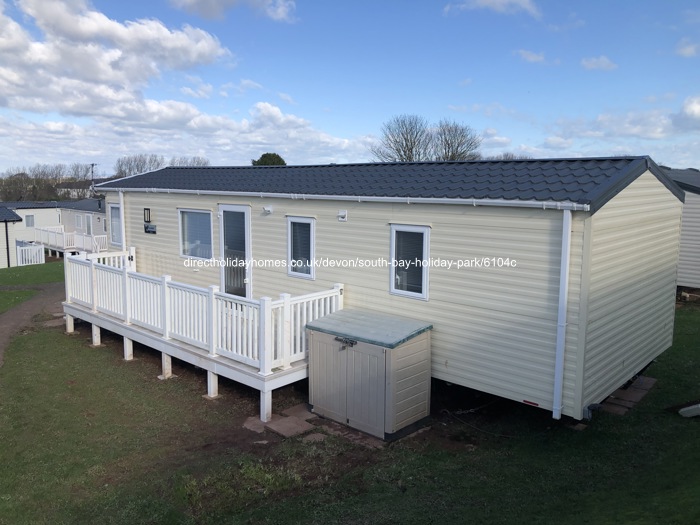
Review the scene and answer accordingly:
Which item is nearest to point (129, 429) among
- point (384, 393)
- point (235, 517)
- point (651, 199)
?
point (235, 517)

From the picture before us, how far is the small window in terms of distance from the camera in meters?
8.66

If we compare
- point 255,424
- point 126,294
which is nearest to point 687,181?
point 255,424

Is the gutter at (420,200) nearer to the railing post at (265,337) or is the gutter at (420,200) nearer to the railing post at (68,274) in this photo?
the railing post at (265,337)

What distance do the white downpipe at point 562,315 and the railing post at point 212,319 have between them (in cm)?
446

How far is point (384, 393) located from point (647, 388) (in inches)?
176

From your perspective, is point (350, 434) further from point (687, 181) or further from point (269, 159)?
point (269, 159)

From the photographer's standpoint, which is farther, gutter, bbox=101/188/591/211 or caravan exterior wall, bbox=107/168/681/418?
caravan exterior wall, bbox=107/168/681/418

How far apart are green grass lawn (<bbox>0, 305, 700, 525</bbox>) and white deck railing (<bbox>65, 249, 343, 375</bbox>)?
80 cm

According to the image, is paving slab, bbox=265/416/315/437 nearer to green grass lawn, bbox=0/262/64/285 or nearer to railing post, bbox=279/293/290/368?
railing post, bbox=279/293/290/368

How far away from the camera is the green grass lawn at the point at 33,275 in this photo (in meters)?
17.8

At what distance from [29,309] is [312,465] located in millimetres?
10540

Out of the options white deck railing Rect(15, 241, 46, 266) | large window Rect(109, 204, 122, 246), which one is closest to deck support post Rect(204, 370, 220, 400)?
large window Rect(109, 204, 122, 246)

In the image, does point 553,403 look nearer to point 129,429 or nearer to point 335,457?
point 335,457

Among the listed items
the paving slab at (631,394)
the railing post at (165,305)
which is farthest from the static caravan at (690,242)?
the railing post at (165,305)
